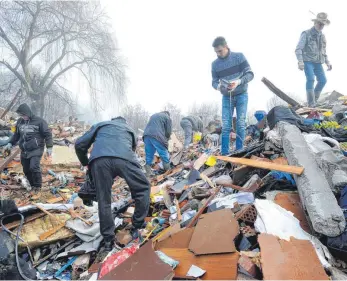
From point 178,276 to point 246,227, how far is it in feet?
2.56

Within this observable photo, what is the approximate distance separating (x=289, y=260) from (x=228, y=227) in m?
0.56

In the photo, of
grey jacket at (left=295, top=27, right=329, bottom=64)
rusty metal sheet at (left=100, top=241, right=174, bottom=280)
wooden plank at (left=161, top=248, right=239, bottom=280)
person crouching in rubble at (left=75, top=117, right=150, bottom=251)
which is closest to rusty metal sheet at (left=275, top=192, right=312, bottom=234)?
wooden plank at (left=161, top=248, right=239, bottom=280)

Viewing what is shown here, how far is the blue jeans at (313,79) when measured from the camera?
5.73 metres

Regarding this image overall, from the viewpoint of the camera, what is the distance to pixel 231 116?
4395mm

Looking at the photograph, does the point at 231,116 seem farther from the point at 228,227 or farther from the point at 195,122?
the point at 195,122

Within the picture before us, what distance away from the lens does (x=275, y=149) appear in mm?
3533

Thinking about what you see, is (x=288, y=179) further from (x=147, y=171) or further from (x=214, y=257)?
(x=147, y=171)

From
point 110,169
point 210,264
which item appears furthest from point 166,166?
point 210,264

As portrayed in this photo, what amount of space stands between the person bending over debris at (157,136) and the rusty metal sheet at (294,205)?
297cm

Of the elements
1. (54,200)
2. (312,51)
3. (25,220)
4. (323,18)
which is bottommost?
(54,200)

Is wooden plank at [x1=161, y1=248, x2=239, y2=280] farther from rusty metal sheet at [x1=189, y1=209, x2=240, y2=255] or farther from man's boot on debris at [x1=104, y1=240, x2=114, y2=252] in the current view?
man's boot on debris at [x1=104, y1=240, x2=114, y2=252]

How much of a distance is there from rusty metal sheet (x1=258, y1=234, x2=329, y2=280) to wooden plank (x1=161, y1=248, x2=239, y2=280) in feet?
0.72

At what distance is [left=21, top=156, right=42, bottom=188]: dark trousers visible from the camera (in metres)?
4.95

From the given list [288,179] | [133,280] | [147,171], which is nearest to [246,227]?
[288,179]
